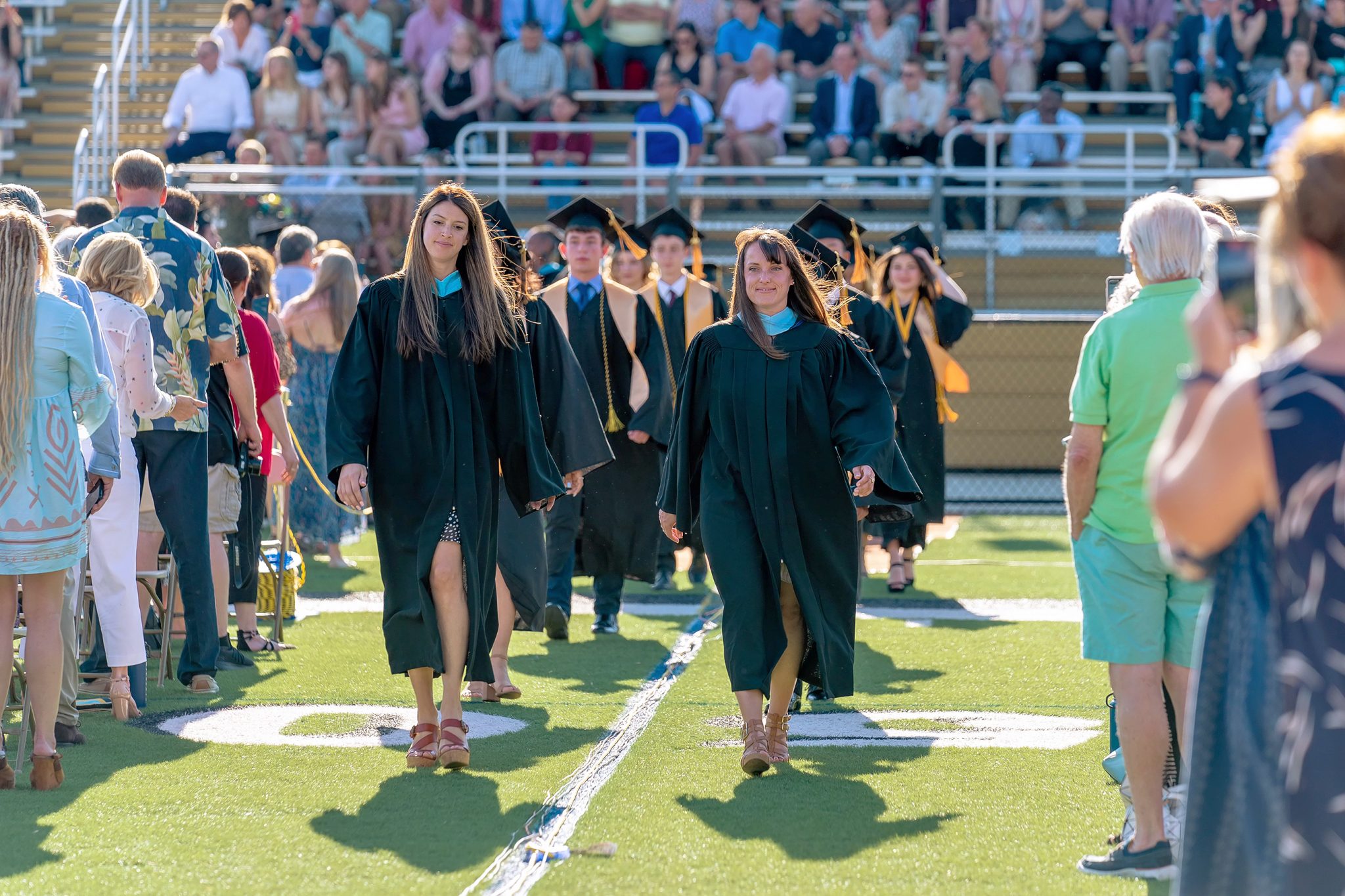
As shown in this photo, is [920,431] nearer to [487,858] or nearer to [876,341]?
[876,341]

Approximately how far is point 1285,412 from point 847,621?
3.36 m

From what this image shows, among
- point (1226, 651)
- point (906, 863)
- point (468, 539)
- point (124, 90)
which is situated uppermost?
point (124, 90)

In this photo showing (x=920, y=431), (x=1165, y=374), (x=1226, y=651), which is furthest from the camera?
(x=920, y=431)

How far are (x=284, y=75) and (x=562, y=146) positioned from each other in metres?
2.73

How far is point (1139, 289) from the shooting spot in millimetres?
4281

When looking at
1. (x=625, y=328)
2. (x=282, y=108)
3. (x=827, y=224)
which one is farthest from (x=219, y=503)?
(x=282, y=108)

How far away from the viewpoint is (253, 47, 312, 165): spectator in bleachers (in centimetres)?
1603

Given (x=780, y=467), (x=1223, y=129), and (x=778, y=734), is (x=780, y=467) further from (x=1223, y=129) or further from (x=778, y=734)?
(x=1223, y=129)

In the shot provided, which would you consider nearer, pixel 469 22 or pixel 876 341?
pixel 876 341

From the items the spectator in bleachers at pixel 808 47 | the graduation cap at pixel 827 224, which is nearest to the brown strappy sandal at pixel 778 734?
the graduation cap at pixel 827 224

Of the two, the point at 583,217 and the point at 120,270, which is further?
the point at 583,217

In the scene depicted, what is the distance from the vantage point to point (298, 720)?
20.3ft

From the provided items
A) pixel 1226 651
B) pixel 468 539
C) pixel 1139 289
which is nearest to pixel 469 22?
pixel 468 539

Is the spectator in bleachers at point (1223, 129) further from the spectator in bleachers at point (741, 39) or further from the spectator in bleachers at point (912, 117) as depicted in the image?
the spectator in bleachers at point (741, 39)
